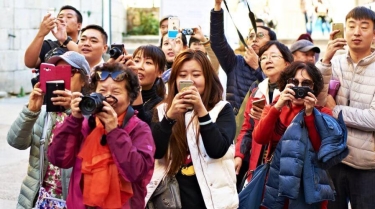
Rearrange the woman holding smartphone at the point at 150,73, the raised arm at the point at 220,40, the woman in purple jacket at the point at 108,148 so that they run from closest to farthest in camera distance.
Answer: the woman in purple jacket at the point at 108,148 < the woman holding smartphone at the point at 150,73 < the raised arm at the point at 220,40

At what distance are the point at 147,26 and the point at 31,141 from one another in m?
18.0

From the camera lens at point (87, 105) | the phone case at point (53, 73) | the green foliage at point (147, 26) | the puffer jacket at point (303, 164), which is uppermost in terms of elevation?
the green foliage at point (147, 26)

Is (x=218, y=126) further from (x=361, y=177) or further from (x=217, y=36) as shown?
(x=217, y=36)

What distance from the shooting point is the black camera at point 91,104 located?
12.3 feet

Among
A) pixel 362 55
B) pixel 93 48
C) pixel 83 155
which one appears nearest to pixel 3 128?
pixel 93 48

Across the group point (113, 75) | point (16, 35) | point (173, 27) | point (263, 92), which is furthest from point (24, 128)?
point (16, 35)

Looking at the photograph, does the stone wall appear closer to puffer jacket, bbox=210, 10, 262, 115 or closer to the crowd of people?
the crowd of people

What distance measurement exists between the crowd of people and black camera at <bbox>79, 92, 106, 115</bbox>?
0.4 inches

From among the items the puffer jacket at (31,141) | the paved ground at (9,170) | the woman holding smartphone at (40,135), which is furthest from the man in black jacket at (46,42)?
the paved ground at (9,170)

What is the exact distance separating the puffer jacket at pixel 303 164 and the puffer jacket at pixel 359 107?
424mm

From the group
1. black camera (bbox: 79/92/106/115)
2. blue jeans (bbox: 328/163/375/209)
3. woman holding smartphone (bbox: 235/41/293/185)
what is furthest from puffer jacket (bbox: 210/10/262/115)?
black camera (bbox: 79/92/106/115)

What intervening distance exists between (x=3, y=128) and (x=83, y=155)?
8840 mm

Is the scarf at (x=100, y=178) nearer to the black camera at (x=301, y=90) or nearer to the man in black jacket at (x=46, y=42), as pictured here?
the black camera at (x=301, y=90)

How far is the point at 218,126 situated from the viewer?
4.52 meters
